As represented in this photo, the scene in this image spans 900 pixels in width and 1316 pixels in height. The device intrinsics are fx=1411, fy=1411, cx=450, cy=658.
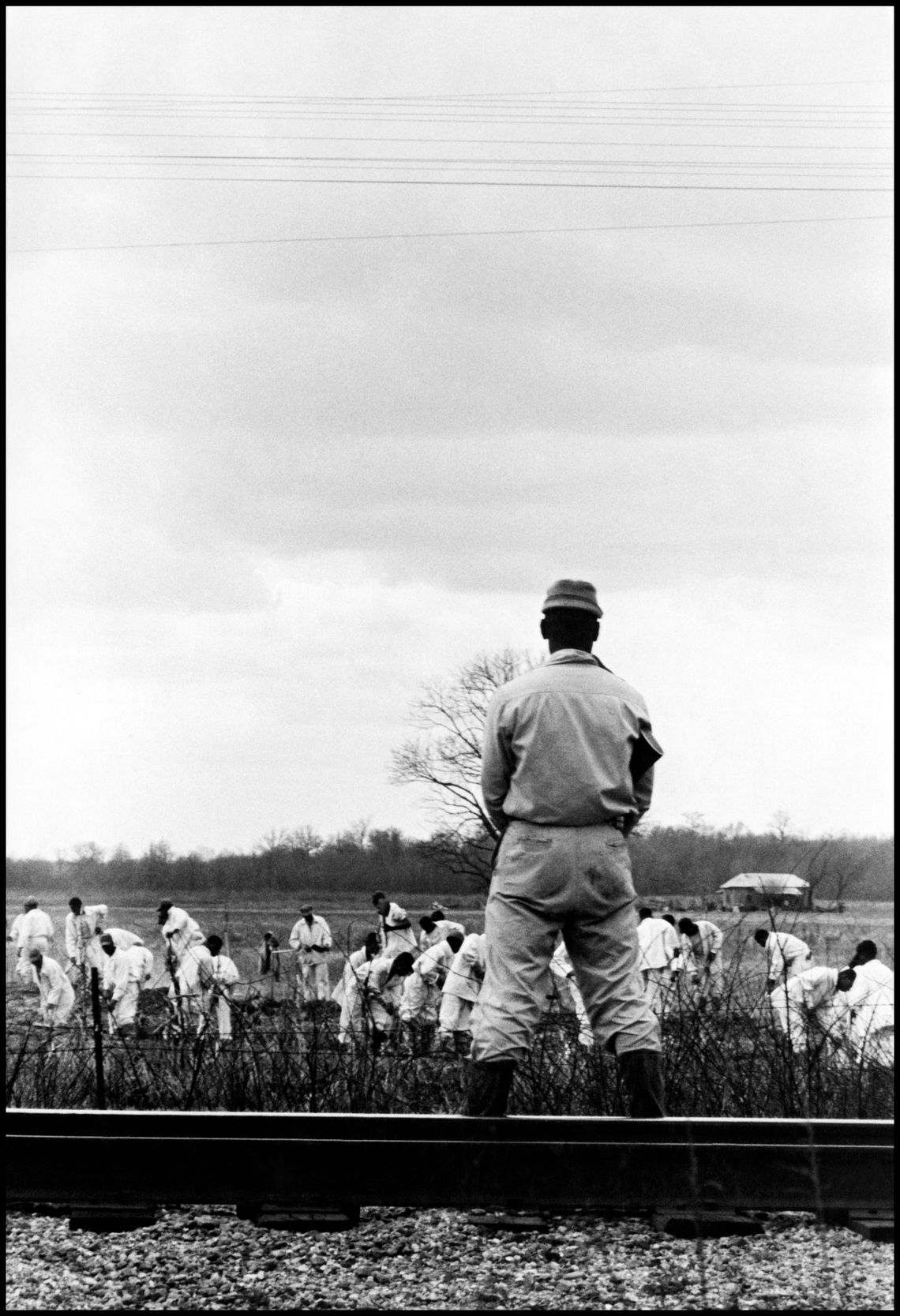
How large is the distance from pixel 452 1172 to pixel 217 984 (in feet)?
9.31

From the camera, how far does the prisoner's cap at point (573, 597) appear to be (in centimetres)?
468

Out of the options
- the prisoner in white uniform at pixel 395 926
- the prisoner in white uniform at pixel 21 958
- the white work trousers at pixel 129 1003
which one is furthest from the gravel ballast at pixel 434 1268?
the prisoner in white uniform at pixel 21 958

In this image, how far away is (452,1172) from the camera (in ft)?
12.2

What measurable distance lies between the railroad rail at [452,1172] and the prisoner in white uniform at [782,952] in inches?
33.1

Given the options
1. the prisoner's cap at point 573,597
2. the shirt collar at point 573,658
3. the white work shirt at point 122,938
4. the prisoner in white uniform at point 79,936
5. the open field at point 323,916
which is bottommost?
the open field at point 323,916

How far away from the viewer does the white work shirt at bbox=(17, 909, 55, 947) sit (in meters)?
23.5

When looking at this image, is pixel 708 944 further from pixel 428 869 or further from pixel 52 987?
pixel 428 869

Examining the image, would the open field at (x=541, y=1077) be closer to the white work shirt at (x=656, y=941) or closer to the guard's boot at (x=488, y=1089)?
the guard's boot at (x=488, y=1089)

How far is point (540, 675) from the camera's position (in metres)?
4.57

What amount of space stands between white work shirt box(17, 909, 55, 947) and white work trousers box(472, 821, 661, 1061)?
2063 centimetres

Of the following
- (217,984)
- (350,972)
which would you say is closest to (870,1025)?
(217,984)

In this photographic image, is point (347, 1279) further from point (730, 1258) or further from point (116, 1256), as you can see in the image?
point (730, 1258)

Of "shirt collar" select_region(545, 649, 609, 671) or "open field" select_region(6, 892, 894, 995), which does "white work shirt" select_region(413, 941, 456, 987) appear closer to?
"open field" select_region(6, 892, 894, 995)

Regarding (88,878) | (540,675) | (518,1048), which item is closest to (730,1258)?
(518,1048)
